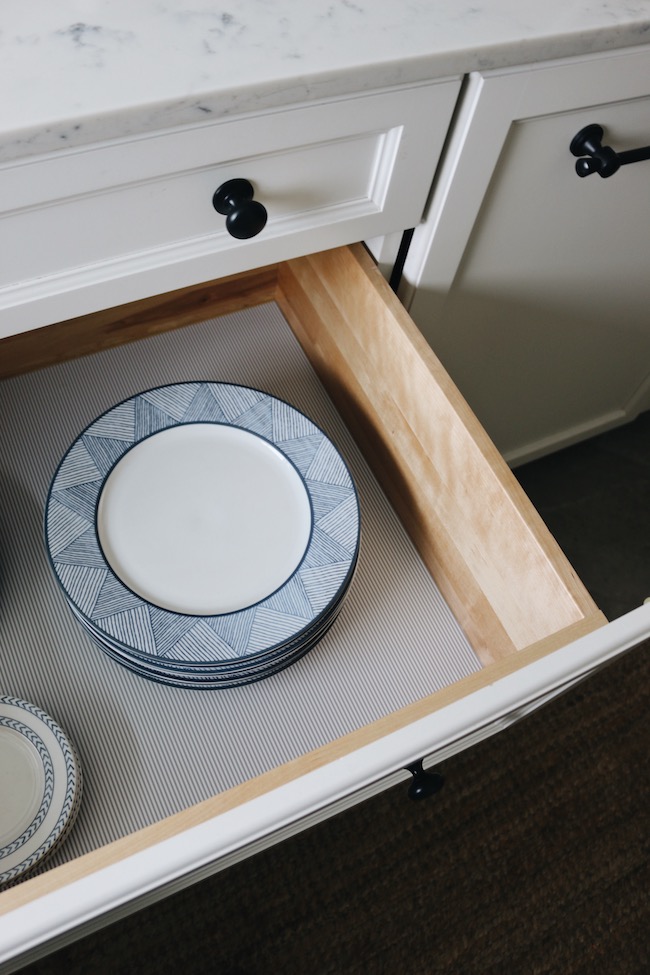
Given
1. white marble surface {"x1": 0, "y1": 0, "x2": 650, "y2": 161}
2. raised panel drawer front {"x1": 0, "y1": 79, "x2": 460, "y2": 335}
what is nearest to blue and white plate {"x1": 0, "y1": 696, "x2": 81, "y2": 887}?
raised panel drawer front {"x1": 0, "y1": 79, "x2": 460, "y2": 335}

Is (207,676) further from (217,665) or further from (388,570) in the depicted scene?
(388,570)

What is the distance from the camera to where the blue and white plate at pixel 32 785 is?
55 centimetres

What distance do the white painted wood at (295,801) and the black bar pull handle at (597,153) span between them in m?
0.38

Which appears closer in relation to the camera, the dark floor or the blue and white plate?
the blue and white plate

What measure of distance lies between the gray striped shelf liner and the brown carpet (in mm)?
439

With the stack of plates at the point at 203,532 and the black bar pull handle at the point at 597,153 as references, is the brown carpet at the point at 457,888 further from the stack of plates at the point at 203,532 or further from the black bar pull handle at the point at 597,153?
the black bar pull handle at the point at 597,153

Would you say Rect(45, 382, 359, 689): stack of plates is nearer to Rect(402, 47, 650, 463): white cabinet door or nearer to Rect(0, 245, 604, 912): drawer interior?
Rect(0, 245, 604, 912): drawer interior

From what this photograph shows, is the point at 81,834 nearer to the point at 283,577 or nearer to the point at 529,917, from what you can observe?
the point at 283,577

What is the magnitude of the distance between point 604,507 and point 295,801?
1.05 meters

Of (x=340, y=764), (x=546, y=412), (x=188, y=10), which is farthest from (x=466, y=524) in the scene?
(x=546, y=412)

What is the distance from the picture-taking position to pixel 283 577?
2.10 ft

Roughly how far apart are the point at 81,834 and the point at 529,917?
658 mm

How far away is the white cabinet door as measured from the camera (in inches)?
24.0

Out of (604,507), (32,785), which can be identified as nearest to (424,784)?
(32,785)
